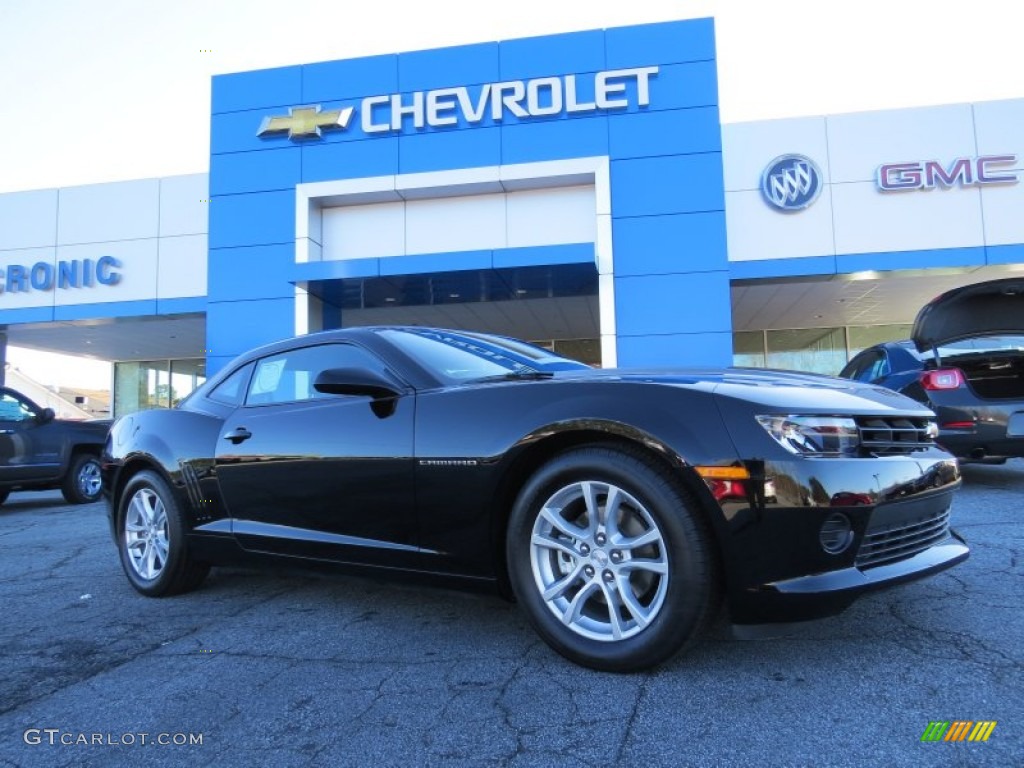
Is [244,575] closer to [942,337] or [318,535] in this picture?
[318,535]

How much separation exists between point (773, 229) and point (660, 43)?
4.31m

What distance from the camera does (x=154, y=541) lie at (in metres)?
3.90

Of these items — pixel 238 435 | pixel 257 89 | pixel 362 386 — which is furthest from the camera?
pixel 257 89

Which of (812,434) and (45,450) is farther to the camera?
(45,450)

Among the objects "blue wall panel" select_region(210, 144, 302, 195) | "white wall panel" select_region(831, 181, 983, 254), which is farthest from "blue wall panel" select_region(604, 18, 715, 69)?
"blue wall panel" select_region(210, 144, 302, 195)

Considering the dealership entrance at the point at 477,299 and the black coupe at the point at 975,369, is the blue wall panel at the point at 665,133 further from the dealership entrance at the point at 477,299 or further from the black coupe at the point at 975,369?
the black coupe at the point at 975,369

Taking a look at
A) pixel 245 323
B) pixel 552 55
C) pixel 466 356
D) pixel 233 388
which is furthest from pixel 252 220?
pixel 466 356

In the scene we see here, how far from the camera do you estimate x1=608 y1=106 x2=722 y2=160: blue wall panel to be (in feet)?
42.9

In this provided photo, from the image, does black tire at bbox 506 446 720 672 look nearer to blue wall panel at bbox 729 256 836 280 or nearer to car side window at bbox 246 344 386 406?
car side window at bbox 246 344 386 406

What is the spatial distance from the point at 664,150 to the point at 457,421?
38.7ft

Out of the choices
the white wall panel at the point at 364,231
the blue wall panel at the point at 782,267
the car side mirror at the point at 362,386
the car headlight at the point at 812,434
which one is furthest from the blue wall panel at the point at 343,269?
the car headlight at the point at 812,434

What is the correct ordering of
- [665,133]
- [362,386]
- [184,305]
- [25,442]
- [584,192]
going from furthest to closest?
[184,305] < [584,192] < [665,133] < [25,442] < [362,386]

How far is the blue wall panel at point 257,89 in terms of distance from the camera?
1456 centimetres

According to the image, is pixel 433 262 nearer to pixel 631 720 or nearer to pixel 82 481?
pixel 82 481
